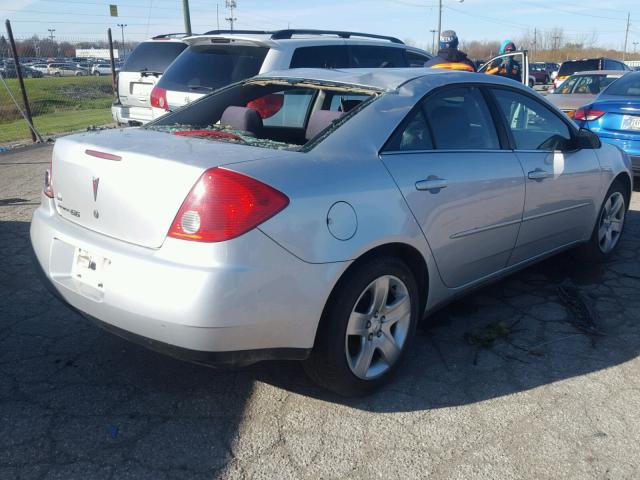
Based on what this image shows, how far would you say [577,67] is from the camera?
2166cm

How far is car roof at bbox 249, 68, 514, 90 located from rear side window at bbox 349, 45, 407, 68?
3.56 meters

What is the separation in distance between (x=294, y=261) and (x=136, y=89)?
734 centimetres

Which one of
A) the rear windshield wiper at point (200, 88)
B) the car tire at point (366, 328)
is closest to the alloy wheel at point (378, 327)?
the car tire at point (366, 328)

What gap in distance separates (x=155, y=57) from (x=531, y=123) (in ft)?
22.0

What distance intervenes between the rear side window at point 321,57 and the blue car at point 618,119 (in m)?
3.06

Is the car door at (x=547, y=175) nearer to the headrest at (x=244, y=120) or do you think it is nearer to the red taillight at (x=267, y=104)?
the red taillight at (x=267, y=104)

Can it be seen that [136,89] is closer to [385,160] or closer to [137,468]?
[385,160]

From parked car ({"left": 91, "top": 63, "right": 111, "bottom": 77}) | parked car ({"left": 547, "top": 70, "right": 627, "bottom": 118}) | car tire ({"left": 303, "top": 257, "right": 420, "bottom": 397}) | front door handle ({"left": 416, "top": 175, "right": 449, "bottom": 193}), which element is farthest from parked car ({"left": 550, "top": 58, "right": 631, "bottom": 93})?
parked car ({"left": 91, "top": 63, "right": 111, "bottom": 77})

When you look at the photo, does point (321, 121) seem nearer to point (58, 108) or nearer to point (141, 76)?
point (141, 76)

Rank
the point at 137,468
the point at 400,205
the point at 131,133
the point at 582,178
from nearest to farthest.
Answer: the point at 137,468 → the point at 400,205 → the point at 131,133 → the point at 582,178

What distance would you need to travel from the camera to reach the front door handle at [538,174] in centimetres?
391

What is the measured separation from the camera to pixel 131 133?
3236 millimetres

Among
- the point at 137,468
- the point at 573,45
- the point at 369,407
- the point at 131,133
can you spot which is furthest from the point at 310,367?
the point at 573,45

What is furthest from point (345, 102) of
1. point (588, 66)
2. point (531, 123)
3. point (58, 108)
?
point (58, 108)
